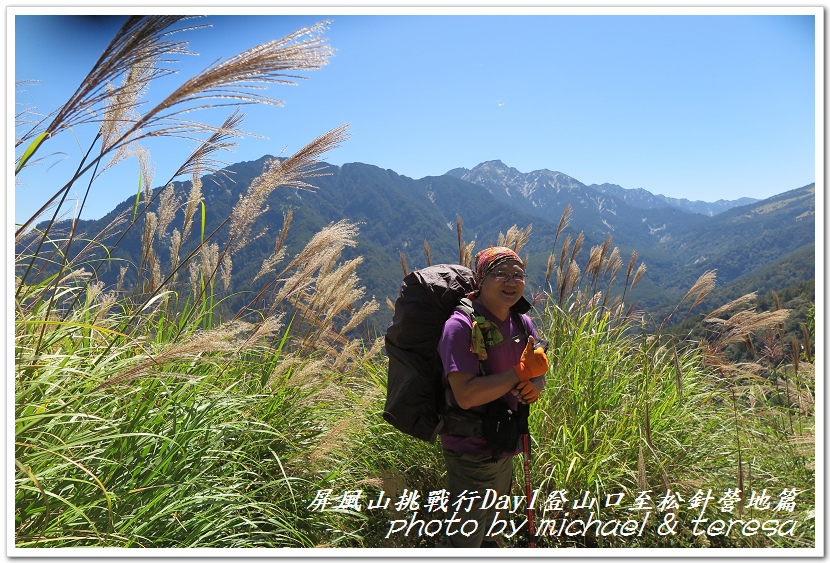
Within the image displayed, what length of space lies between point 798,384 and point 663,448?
56.4 inches

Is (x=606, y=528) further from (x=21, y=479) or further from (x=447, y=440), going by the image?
(x=21, y=479)

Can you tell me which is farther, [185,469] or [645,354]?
[645,354]

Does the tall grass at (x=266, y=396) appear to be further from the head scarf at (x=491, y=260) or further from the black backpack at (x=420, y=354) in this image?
the head scarf at (x=491, y=260)

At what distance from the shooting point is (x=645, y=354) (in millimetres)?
3186

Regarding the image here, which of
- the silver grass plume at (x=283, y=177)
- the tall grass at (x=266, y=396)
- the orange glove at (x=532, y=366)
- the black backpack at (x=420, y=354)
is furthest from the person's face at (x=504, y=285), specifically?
Result: the silver grass plume at (x=283, y=177)

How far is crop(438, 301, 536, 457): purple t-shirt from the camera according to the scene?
175 centimetres

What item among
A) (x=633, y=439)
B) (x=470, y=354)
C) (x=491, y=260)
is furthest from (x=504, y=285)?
(x=633, y=439)

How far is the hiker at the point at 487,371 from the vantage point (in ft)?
5.57

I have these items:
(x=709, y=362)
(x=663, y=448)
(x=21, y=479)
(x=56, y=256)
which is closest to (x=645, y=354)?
(x=663, y=448)

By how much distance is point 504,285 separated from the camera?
185cm

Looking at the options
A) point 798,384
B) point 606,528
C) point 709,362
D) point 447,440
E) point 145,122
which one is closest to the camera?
point 145,122

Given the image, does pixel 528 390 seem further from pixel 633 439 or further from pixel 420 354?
pixel 633 439

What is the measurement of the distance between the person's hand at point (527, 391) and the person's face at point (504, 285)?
1.17 feet

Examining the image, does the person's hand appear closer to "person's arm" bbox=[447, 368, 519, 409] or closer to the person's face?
"person's arm" bbox=[447, 368, 519, 409]
